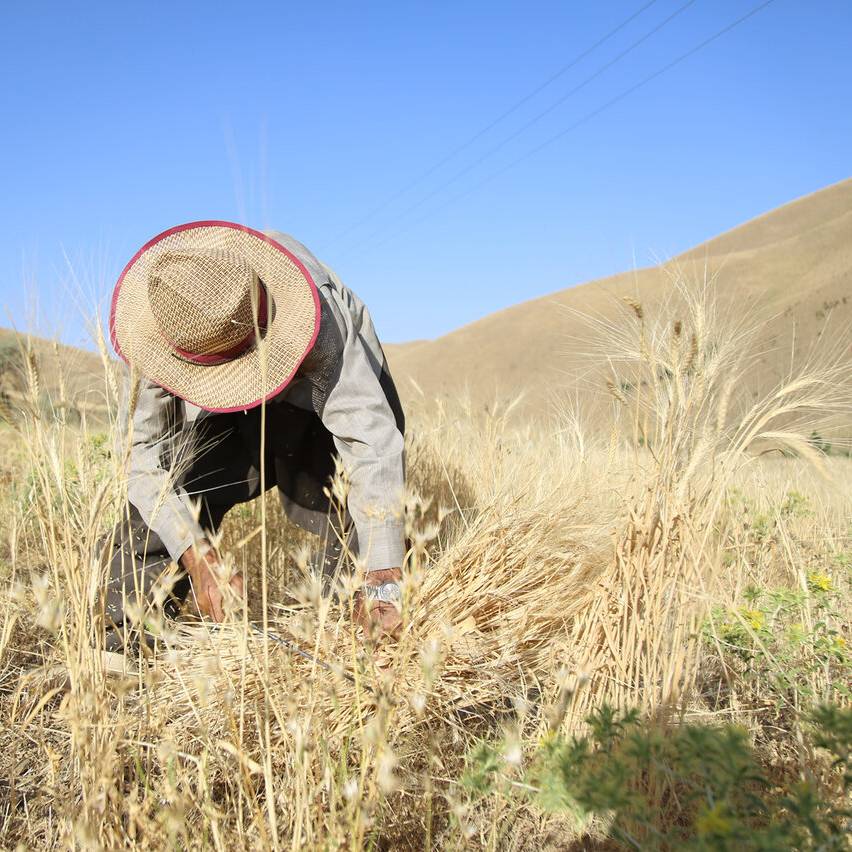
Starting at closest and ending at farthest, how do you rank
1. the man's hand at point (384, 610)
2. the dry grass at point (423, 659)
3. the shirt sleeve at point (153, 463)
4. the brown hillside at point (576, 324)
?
the dry grass at point (423, 659), the man's hand at point (384, 610), the shirt sleeve at point (153, 463), the brown hillside at point (576, 324)

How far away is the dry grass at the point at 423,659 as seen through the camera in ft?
3.57

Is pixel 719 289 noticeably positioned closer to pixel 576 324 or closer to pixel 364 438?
pixel 576 324

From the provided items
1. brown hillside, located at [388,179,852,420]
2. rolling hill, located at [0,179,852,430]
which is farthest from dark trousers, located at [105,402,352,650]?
brown hillside, located at [388,179,852,420]

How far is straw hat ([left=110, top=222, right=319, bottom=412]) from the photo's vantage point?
1.69 meters

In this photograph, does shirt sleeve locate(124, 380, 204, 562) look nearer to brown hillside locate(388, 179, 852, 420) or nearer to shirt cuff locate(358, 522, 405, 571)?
shirt cuff locate(358, 522, 405, 571)

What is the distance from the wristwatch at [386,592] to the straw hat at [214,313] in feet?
1.66

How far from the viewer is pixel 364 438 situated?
184 centimetres

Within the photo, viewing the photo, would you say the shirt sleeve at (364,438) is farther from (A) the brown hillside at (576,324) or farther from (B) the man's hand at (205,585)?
(A) the brown hillside at (576,324)

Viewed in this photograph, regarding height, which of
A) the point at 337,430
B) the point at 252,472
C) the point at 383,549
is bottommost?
the point at 383,549

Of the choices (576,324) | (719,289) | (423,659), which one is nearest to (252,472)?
(423,659)

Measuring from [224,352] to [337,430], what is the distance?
34 cm

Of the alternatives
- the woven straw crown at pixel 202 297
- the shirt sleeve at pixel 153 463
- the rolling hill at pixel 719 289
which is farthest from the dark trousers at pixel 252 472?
the rolling hill at pixel 719 289

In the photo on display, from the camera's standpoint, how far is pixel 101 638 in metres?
1.18

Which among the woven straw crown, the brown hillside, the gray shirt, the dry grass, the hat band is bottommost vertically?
the dry grass
